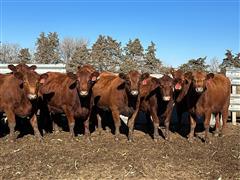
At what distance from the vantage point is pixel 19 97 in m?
9.46

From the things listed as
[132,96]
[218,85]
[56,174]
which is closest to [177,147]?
[132,96]

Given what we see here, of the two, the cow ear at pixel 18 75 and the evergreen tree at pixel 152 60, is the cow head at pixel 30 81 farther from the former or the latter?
the evergreen tree at pixel 152 60

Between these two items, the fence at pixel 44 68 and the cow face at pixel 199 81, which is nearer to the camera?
the cow face at pixel 199 81

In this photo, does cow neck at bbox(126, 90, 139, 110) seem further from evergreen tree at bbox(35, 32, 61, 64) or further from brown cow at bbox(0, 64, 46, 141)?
evergreen tree at bbox(35, 32, 61, 64)

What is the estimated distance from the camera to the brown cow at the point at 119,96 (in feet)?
30.5

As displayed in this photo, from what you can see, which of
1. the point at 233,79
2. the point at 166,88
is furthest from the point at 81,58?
the point at 166,88

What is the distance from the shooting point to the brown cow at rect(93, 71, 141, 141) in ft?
30.5

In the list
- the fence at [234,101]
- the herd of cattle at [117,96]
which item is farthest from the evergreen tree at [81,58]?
the herd of cattle at [117,96]

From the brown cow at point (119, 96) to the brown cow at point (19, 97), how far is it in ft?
6.23

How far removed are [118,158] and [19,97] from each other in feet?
11.7

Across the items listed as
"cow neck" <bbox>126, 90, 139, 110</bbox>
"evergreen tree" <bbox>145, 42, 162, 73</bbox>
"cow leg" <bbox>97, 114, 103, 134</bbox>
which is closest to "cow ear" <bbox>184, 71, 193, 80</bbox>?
"cow neck" <bbox>126, 90, 139, 110</bbox>

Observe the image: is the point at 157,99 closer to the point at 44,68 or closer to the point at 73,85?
the point at 73,85

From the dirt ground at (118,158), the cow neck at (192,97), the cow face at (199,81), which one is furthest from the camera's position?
the cow neck at (192,97)

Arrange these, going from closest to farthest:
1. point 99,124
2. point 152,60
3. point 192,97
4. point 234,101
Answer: point 192,97 < point 99,124 < point 234,101 < point 152,60
